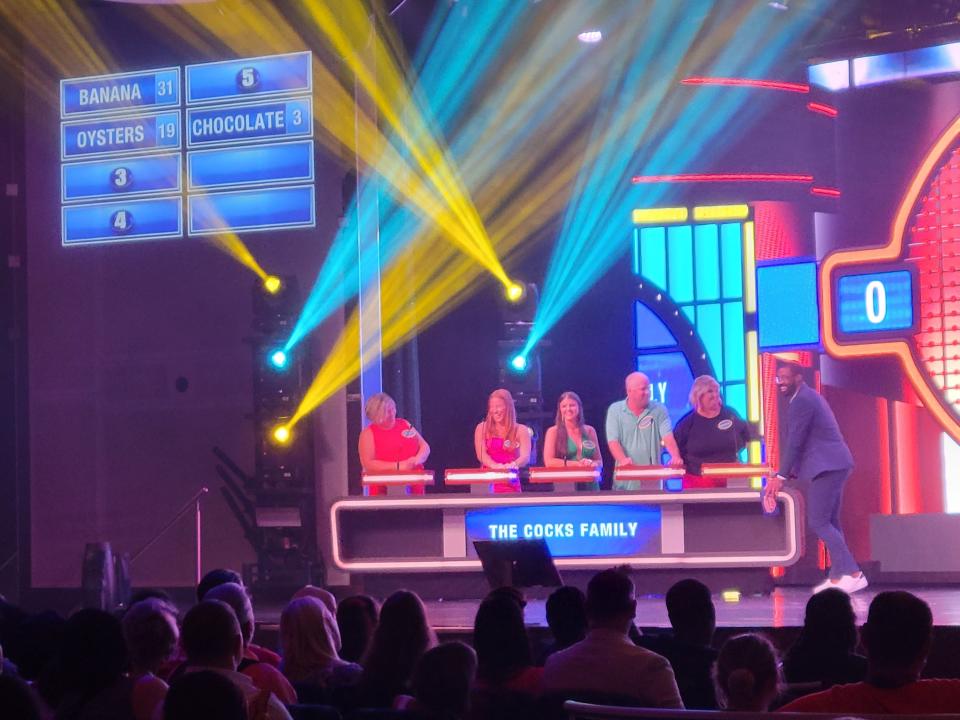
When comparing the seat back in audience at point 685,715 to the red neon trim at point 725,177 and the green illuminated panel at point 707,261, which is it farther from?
the green illuminated panel at point 707,261

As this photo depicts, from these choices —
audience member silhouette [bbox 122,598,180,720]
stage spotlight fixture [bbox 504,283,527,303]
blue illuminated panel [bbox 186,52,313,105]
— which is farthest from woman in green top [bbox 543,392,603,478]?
audience member silhouette [bbox 122,598,180,720]

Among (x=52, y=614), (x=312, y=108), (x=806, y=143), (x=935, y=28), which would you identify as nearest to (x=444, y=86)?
(x=312, y=108)

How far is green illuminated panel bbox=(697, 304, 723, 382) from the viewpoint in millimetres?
12031

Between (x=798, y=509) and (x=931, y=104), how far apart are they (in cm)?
436

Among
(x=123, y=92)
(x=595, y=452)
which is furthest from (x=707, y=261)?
(x=123, y=92)

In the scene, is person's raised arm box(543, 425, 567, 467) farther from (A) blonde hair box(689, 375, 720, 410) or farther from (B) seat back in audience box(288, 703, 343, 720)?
(B) seat back in audience box(288, 703, 343, 720)

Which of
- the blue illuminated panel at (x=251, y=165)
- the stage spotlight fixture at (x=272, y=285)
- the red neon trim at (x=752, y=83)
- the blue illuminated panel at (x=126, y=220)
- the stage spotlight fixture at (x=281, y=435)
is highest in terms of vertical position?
the red neon trim at (x=752, y=83)

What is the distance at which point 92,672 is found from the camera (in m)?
3.44

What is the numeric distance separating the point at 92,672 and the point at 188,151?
8.67 m

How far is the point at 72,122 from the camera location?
467 inches

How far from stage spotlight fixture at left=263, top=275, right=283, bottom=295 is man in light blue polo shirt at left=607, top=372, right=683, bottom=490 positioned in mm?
3190

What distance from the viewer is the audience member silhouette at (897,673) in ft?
9.43

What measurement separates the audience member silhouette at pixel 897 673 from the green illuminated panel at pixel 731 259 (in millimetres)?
9284

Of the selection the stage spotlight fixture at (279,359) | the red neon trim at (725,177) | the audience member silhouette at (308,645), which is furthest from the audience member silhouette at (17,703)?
the red neon trim at (725,177)
